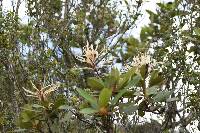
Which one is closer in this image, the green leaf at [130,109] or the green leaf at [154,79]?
the green leaf at [130,109]

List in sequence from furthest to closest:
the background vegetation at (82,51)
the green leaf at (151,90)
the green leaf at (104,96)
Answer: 1. the background vegetation at (82,51)
2. the green leaf at (151,90)
3. the green leaf at (104,96)

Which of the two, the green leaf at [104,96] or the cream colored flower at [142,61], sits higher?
the cream colored flower at [142,61]

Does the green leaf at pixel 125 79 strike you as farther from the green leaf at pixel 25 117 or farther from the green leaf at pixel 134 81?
the green leaf at pixel 25 117

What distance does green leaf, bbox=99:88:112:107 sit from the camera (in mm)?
2600

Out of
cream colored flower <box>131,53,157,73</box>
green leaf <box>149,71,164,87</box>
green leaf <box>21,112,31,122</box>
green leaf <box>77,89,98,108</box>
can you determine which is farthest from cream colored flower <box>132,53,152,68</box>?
green leaf <box>21,112,31,122</box>

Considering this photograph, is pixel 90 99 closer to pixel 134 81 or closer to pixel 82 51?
pixel 134 81

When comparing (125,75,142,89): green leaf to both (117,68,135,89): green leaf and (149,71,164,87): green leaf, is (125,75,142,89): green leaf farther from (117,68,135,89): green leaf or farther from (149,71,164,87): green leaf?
(149,71,164,87): green leaf

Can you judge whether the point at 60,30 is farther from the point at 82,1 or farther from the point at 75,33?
the point at 82,1

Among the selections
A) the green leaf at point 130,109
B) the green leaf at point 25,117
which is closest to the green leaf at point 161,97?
the green leaf at point 130,109

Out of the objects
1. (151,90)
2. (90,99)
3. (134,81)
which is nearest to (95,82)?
(90,99)

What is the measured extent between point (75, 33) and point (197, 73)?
125 inches

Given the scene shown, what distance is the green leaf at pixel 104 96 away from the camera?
2.60 m

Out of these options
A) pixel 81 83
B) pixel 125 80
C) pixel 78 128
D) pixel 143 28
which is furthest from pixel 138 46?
pixel 125 80

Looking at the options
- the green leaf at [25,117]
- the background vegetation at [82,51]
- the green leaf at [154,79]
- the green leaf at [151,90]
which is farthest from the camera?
the background vegetation at [82,51]
